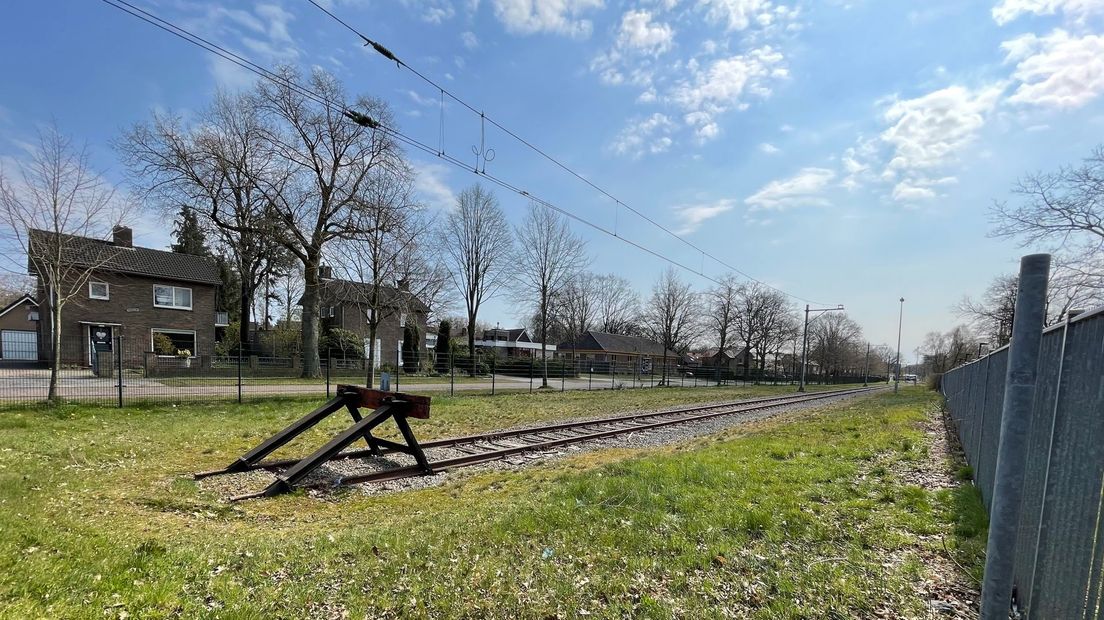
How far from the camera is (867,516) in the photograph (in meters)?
5.41

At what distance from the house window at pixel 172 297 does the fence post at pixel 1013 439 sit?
41.8 meters

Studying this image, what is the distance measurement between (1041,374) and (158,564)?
22.8ft

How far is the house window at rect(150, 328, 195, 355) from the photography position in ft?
104

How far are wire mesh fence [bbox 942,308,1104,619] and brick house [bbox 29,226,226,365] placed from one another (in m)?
34.2

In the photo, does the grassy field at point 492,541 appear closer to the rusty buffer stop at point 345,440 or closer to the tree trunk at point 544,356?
the rusty buffer stop at point 345,440

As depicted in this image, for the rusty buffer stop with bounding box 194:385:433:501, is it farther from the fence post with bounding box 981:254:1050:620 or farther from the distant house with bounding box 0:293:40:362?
the distant house with bounding box 0:293:40:362

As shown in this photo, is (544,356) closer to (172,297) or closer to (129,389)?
(129,389)

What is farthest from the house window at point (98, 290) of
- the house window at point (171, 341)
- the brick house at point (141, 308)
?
the house window at point (171, 341)

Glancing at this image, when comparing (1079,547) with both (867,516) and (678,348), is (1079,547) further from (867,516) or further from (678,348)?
(678,348)

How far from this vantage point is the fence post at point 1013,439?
2.03 metres

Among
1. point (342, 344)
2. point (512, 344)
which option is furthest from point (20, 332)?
point (512, 344)

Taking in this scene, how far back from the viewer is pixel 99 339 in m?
28.3

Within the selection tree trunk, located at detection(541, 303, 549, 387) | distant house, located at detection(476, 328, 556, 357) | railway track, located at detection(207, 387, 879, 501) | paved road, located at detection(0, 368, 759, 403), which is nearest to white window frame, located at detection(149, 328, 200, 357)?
paved road, located at detection(0, 368, 759, 403)

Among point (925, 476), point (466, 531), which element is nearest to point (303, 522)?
point (466, 531)
